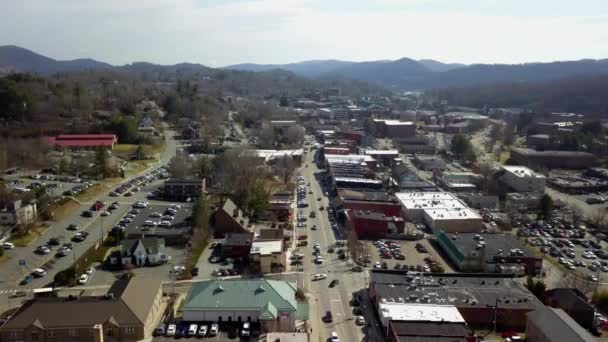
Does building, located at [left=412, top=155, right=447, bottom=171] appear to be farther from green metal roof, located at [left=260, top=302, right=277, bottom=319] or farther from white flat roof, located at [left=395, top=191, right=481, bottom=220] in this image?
green metal roof, located at [left=260, top=302, right=277, bottom=319]

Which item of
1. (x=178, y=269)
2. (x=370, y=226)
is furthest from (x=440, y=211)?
(x=178, y=269)

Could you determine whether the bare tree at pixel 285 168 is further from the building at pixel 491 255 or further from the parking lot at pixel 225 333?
the parking lot at pixel 225 333

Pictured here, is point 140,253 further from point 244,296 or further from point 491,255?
point 491,255

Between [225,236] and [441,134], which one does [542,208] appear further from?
[441,134]

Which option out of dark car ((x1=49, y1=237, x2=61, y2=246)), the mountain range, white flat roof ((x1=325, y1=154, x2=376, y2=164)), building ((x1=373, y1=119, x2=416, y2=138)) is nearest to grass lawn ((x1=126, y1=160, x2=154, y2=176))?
dark car ((x1=49, y1=237, x2=61, y2=246))

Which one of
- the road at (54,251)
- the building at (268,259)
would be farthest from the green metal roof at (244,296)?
the road at (54,251)

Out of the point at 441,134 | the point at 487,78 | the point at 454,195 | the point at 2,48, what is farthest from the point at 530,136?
the point at 2,48
